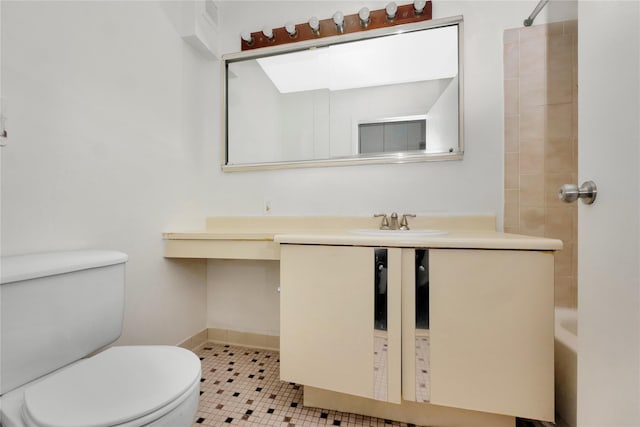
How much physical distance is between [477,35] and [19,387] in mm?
2338

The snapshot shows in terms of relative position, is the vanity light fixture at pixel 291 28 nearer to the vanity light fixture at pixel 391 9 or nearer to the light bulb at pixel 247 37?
the light bulb at pixel 247 37

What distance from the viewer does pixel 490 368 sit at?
3.27 feet

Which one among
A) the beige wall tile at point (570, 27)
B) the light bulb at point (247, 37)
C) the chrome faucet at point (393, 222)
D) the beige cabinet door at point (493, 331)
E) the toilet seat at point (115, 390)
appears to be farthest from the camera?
the light bulb at point (247, 37)

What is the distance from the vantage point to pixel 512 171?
1.49m

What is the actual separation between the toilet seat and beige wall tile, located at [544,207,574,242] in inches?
66.6

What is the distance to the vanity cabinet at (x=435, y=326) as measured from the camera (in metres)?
0.97

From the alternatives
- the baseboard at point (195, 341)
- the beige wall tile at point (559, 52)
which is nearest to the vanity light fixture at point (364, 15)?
the beige wall tile at point (559, 52)

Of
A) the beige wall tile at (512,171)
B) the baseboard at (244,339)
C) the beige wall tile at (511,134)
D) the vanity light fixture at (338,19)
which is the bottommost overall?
→ the baseboard at (244,339)

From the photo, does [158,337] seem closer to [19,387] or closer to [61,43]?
→ [19,387]

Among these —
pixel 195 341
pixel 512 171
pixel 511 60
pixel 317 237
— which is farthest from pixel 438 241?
pixel 195 341

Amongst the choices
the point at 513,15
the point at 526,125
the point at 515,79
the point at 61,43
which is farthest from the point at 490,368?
the point at 61,43

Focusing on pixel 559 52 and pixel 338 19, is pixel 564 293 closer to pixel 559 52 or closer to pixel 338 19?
pixel 559 52

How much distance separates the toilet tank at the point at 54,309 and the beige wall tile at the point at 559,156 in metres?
2.01

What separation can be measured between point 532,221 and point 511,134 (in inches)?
18.4
